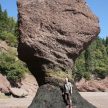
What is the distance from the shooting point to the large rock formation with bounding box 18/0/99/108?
57.2ft

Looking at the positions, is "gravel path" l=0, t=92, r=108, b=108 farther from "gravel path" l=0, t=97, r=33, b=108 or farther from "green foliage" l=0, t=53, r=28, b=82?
"green foliage" l=0, t=53, r=28, b=82

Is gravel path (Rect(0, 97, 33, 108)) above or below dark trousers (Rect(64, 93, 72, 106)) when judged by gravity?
below

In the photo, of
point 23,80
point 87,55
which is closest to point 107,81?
point 87,55

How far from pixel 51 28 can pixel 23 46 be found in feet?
4.63

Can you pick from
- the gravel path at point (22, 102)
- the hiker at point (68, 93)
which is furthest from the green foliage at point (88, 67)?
the hiker at point (68, 93)

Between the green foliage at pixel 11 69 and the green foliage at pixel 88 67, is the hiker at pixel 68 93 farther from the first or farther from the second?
the green foliage at pixel 88 67

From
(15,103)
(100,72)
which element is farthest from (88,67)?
(15,103)

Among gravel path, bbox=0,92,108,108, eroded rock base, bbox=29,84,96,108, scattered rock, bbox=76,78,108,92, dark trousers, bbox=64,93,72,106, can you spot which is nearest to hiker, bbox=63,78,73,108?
dark trousers, bbox=64,93,72,106

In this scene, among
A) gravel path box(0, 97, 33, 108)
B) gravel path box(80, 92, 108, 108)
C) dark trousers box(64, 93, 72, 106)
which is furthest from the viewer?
gravel path box(80, 92, 108, 108)

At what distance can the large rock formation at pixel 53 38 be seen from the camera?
687 inches

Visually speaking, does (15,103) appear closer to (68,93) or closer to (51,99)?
(51,99)

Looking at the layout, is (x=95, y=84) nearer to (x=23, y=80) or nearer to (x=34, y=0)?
(x=23, y=80)

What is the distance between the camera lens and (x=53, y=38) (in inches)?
695

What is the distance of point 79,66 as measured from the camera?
227 ft
